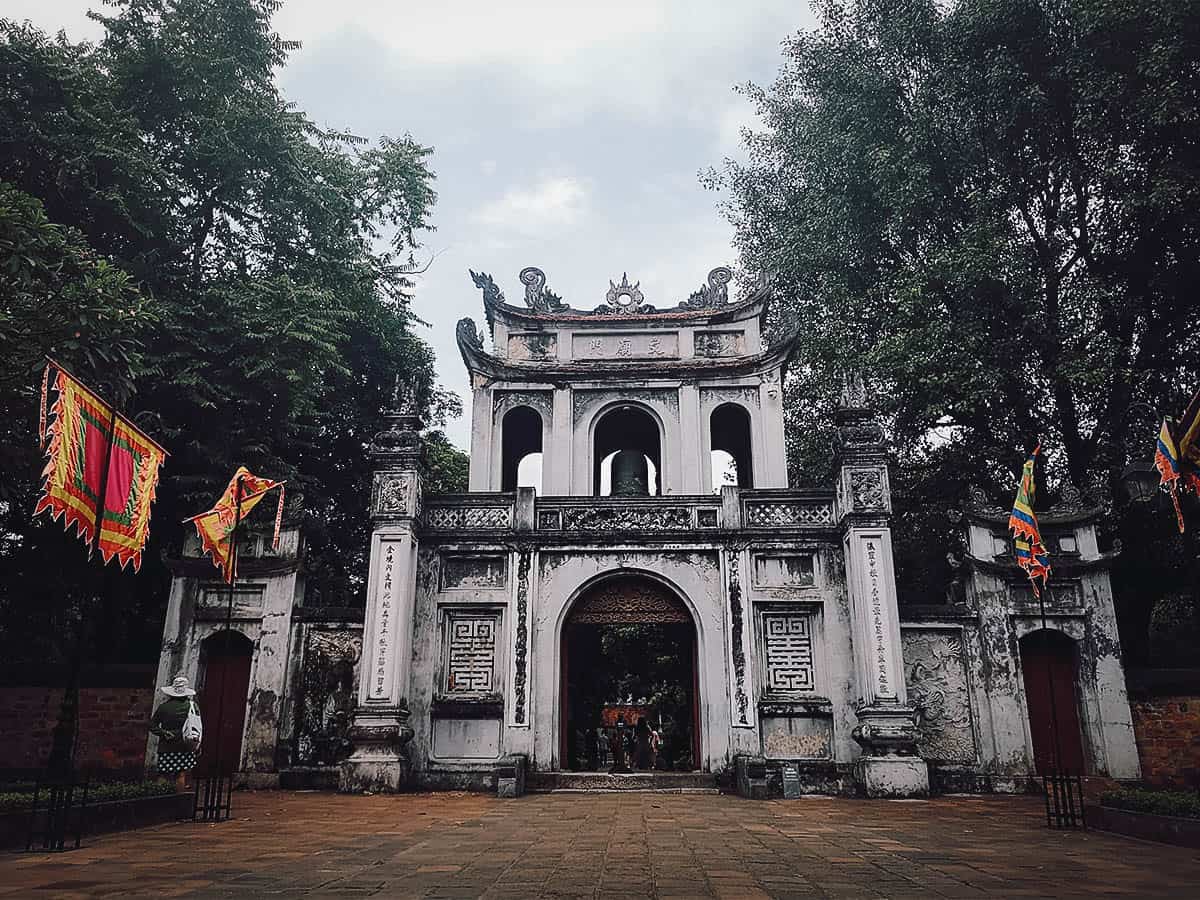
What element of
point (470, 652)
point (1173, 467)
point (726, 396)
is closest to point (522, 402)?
point (726, 396)

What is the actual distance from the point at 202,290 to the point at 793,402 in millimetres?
14684

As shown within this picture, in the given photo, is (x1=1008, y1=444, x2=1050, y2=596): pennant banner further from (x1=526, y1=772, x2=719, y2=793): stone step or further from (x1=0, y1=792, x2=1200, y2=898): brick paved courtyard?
(x1=526, y1=772, x2=719, y2=793): stone step

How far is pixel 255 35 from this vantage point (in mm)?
21359

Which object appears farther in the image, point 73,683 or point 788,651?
point 788,651

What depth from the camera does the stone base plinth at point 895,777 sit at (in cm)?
1308

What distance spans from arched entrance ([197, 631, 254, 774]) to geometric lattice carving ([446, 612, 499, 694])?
3462 millimetres

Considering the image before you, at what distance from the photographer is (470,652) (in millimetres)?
15055

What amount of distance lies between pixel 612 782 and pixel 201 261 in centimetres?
1485

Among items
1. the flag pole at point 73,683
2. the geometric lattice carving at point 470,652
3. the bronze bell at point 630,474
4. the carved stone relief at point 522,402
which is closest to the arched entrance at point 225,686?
the geometric lattice carving at point 470,652

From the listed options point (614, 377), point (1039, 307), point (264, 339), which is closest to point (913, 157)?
point (1039, 307)

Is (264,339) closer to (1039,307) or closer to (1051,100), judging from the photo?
(1039,307)

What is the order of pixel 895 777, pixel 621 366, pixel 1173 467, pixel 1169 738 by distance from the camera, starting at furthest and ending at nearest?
pixel 621 366 < pixel 1169 738 < pixel 895 777 < pixel 1173 467

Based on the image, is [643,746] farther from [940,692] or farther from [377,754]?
[377,754]

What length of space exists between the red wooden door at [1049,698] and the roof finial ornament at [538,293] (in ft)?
35.7
